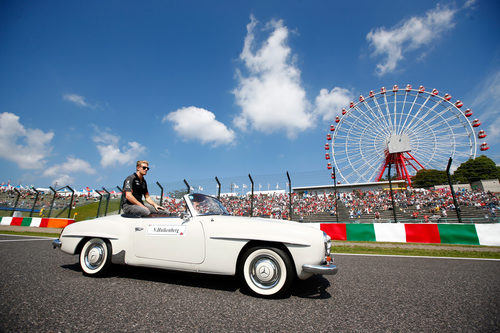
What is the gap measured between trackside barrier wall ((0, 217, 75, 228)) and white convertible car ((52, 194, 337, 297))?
13.8m

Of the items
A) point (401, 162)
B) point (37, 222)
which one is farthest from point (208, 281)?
point (401, 162)

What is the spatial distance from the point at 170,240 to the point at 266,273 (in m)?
1.32

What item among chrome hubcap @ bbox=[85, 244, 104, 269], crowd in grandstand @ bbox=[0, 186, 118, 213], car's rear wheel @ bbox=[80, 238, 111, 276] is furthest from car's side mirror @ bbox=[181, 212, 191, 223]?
crowd in grandstand @ bbox=[0, 186, 118, 213]

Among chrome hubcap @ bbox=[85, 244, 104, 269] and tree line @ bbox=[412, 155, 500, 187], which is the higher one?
tree line @ bbox=[412, 155, 500, 187]

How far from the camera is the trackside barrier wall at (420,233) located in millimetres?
7797

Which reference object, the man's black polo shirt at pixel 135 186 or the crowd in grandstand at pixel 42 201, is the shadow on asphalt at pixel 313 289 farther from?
the crowd in grandstand at pixel 42 201

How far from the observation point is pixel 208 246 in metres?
2.79

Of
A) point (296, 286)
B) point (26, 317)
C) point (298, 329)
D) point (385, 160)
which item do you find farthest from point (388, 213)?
A: point (385, 160)

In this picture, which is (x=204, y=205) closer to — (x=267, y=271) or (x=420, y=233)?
(x=267, y=271)

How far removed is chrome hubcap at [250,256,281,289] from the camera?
2568mm

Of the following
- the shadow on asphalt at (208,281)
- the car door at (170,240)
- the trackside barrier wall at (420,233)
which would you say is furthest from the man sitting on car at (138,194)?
the trackside barrier wall at (420,233)

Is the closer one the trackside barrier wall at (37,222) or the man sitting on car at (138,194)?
the man sitting on car at (138,194)

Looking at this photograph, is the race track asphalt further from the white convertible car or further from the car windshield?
the car windshield

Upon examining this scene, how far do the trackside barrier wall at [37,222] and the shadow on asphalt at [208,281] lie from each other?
13.7 metres
